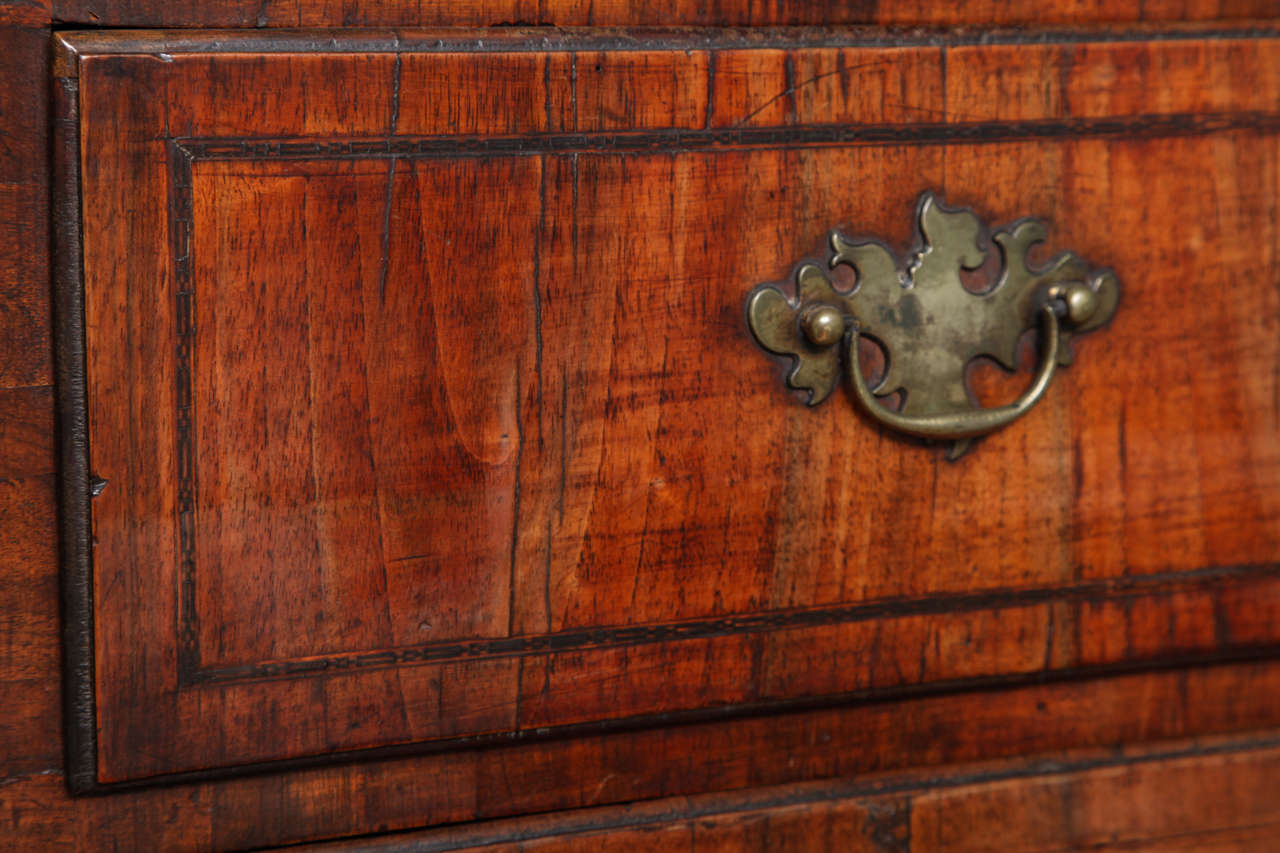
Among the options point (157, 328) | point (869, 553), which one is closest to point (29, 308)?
point (157, 328)

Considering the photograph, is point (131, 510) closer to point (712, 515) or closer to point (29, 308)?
point (29, 308)

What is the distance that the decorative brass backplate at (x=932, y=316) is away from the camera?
514 millimetres

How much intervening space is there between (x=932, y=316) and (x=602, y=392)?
139 mm

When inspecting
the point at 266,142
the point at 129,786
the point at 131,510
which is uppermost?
the point at 266,142

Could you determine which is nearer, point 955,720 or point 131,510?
point 131,510

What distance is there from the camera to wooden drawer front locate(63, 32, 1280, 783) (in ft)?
1.51

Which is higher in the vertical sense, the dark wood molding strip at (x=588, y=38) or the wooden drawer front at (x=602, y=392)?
the dark wood molding strip at (x=588, y=38)

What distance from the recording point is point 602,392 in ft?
1.65

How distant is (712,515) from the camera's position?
0.52 metres

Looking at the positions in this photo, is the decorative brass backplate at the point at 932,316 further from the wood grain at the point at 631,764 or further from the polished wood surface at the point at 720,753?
the wood grain at the point at 631,764

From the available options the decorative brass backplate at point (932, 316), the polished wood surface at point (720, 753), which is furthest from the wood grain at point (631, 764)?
the decorative brass backplate at point (932, 316)

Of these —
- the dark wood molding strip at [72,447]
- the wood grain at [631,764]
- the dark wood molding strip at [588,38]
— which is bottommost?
the wood grain at [631,764]


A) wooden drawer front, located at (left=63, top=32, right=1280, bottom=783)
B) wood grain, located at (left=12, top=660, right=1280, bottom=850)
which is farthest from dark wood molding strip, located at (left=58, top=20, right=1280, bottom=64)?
wood grain, located at (left=12, top=660, right=1280, bottom=850)

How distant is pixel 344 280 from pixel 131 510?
111mm
